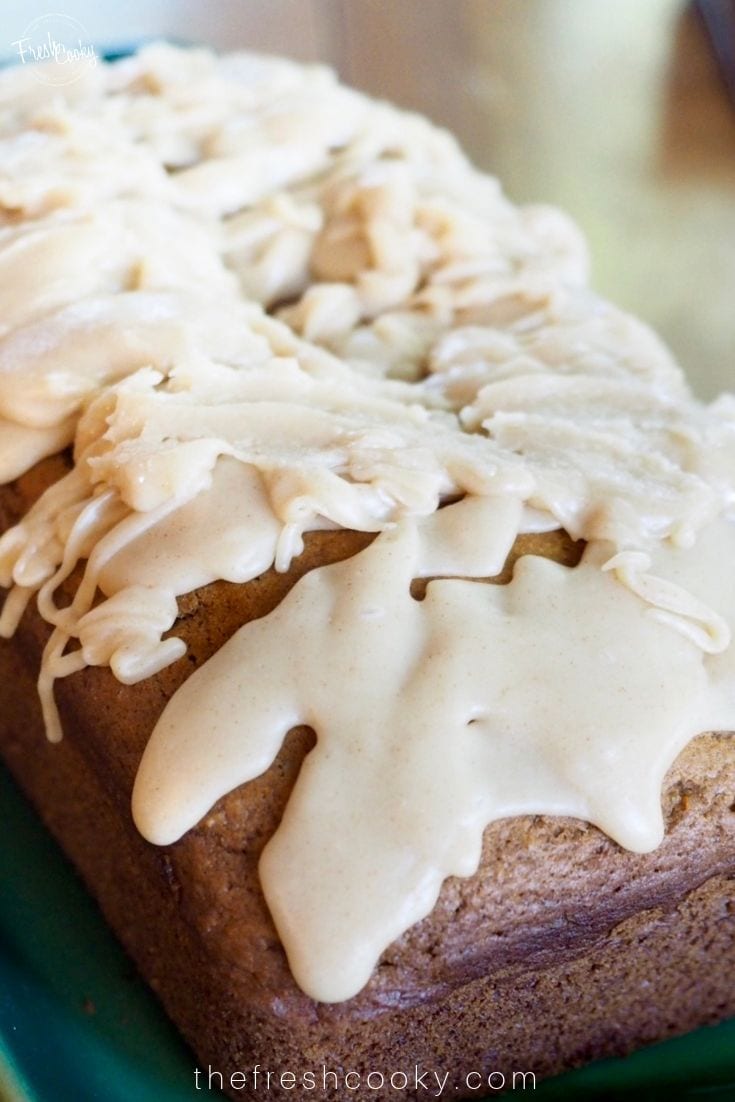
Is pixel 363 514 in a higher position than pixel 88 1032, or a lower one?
higher

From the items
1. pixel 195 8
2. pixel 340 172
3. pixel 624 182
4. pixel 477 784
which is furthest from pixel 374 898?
pixel 195 8

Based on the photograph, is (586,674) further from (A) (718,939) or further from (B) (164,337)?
(B) (164,337)

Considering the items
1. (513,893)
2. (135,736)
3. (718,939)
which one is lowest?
(718,939)

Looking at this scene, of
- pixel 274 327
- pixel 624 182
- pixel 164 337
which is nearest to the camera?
pixel 164 337

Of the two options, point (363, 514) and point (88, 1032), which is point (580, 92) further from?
point (88, 1032)

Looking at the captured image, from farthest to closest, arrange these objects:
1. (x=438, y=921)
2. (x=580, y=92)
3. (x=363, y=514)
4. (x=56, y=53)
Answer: (x=580, y=92), (x=56, y=53), (x=363, y=514), (x=438, y=921)

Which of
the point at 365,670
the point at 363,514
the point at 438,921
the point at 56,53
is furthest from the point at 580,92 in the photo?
the point at 438,921

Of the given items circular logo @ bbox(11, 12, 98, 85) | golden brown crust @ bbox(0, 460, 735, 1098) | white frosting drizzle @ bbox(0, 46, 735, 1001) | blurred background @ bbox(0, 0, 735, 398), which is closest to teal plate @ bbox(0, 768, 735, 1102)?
golden brown crust @ bbox(0, 460, 735, 1098)
